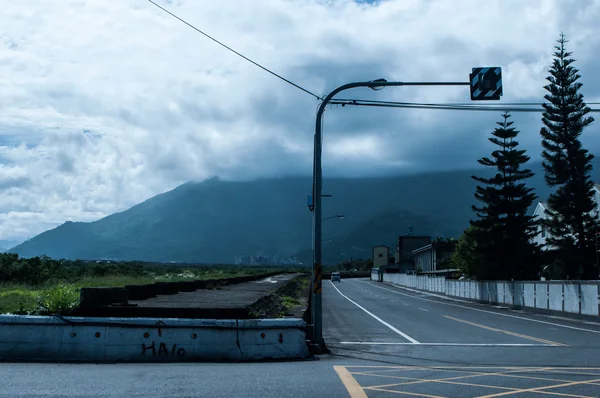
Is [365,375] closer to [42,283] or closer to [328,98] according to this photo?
[328,98]

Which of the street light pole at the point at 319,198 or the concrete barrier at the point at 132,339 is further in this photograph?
the street light pole at the point at 319,198

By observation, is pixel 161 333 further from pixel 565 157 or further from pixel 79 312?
pixel 565 157

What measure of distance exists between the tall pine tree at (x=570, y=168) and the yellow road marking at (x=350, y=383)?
5186 centimetres

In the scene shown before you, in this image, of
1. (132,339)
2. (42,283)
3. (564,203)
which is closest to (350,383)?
(132,339)

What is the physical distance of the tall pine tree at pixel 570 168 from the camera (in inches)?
2301

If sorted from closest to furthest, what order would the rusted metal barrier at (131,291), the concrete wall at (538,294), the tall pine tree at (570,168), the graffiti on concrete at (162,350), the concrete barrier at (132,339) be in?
1. the concrete barrier at (132,339)
2. the graffiti on concrete at (162,350)
3. the rusted metal barrier at (131,291)
4. the concrete wall at (538,294)
5. the tall pine tree at (570,168)

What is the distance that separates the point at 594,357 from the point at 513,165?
52600mm

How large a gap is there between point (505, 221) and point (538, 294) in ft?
97.3

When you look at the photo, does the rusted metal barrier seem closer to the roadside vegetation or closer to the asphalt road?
the roadside vegetation

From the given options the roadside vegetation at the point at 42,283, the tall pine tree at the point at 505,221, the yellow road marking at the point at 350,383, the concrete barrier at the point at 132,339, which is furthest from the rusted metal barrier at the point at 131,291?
the tall pine tree at the point at 505,221

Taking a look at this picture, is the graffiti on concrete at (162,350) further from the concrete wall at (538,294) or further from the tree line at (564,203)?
the tree line at (564,203)

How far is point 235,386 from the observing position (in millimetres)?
9766

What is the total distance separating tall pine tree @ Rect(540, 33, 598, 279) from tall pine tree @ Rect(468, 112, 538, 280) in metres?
4.69

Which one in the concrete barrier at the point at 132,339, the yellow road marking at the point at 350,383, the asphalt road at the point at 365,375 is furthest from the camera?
the concrete barrier at the point at 132,339
